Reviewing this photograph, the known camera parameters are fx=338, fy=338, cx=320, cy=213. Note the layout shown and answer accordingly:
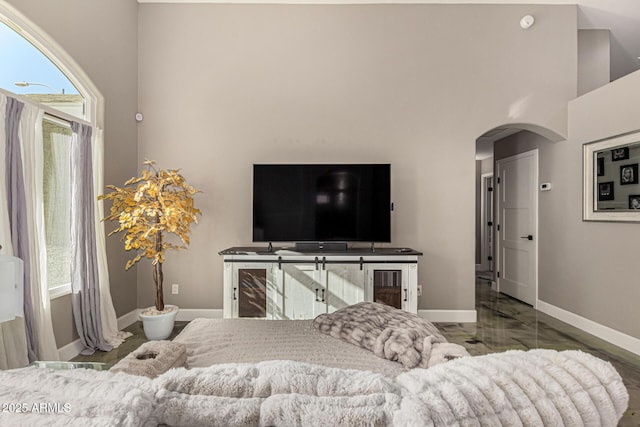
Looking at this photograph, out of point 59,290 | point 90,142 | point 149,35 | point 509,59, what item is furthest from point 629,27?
point 59,290

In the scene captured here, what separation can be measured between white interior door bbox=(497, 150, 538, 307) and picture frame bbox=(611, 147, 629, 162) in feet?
4.23

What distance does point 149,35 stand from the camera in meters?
4.00

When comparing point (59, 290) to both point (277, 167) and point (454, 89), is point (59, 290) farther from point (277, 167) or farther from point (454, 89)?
point (454, 89)

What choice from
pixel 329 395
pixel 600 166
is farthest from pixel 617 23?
pixel 329 395

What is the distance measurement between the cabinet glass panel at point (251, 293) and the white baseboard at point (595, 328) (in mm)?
3440

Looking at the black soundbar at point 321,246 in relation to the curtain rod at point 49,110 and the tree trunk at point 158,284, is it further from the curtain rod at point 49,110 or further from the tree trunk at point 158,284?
the curtain rod at point 49,110

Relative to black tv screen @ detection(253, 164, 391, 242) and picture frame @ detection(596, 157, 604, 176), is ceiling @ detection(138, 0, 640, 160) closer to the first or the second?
picture frame @ detection(596, 157, 604, 176)

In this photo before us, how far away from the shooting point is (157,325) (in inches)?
130

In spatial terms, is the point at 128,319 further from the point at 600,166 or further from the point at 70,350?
the point at 600,166

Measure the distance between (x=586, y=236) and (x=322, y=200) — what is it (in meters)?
2.93

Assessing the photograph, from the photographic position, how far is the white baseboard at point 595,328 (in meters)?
3.12

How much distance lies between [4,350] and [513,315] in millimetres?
4924

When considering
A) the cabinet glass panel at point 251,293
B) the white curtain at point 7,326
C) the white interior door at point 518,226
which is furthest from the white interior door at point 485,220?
the white curtain at point 7,326

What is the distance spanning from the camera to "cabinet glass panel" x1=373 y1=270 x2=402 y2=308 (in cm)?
348
